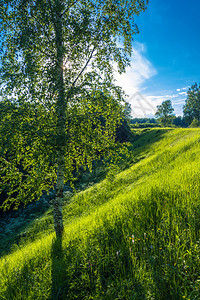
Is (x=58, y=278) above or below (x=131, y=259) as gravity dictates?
below

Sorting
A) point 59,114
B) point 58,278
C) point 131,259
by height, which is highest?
point 59,114

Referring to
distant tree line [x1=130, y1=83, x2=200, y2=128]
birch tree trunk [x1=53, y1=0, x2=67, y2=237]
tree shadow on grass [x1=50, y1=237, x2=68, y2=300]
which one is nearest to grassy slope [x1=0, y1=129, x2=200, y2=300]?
tree shadow on grass [x1=50, y1=237, x2=68, y2=300]

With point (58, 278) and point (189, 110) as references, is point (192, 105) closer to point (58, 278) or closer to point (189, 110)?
point (189, 110)

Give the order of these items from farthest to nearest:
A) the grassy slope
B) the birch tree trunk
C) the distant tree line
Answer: the distant tree line, the birch tree trunk, the grassy slope

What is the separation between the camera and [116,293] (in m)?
2.85

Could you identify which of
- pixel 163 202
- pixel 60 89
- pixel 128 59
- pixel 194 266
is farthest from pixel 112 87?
pixel 194 266

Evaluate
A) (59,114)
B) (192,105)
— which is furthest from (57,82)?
(192,105)

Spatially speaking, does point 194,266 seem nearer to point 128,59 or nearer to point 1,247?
point 128,59

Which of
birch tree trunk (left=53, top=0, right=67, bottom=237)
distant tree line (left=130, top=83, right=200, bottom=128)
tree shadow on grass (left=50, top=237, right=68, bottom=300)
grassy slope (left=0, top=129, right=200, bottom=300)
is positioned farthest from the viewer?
distant tree line (left=130, top=83, right=200, bottom=128)

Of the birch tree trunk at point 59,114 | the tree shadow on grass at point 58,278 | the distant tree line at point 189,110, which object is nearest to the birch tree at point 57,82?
the birch tree trunk at point 59,114

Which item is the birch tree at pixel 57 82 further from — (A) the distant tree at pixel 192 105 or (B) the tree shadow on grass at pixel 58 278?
(A) the distant tree at pixel 192 105

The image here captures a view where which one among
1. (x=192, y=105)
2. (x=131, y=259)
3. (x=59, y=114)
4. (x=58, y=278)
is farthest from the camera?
(x=192, y=105)

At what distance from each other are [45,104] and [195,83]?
74907mm

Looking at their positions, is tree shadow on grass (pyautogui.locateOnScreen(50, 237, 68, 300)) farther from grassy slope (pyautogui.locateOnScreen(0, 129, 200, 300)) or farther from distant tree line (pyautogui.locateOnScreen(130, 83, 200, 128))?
distant tree line (pyautogui.locateOnScreen(130, 83, 200, 128))
